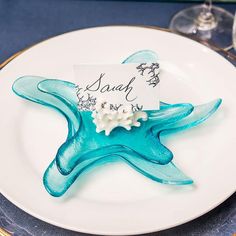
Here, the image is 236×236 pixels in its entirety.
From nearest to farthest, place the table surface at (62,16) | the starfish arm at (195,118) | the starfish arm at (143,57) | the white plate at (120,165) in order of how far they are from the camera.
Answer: the white plate at (120,165), the starfish arm at (195,118), the starfish arm at (143,57), the table surface at (62,16)

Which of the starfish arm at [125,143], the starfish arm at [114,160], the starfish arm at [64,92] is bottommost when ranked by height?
the starfish arm at [114,160]

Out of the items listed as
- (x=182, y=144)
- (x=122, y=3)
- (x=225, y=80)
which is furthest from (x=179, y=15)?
(x=182, y=144)

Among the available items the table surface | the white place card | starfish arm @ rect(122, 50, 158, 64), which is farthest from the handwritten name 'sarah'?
the table surface

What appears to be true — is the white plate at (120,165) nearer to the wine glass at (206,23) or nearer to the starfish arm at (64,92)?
the starfish arm at (64,92)

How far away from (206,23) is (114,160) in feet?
1.60

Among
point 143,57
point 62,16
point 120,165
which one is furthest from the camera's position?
point 62,16

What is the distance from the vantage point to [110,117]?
68 centimetres

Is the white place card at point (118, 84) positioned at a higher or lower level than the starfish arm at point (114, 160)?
higher

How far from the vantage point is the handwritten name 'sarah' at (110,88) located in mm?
689

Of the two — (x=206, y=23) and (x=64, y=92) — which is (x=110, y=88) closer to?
(x=64, y=92)

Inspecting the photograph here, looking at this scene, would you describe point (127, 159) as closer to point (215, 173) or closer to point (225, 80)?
point (215, 173)

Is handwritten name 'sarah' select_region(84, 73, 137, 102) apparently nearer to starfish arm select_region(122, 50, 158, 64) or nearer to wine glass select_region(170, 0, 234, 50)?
starfish arm select_region(122, 50, 158, 64)

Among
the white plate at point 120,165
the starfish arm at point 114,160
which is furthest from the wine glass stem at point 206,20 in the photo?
the starfish arm at point 114,160

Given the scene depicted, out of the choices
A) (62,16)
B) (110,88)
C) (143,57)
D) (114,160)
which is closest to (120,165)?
(114,160)
